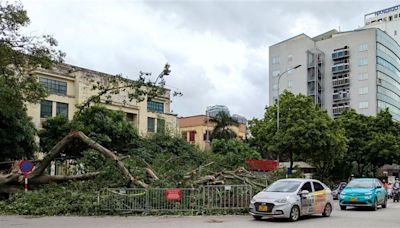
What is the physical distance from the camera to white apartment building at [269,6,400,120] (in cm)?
8969

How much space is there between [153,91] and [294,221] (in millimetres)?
10273

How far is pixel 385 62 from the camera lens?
301 ft

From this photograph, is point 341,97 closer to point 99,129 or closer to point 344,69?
point 344,69

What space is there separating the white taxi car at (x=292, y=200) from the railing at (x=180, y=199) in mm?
1709

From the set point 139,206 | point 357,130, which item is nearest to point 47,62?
point 139,206

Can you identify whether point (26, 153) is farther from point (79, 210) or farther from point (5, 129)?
point (79, 210)

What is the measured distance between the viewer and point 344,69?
93688 mm

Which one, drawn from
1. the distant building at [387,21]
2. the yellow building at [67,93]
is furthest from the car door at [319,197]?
the distant building at [387,21]

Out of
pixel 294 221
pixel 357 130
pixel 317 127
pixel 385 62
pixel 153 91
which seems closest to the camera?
pixel 294 221

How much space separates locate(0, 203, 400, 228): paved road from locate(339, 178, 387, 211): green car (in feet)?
11.1

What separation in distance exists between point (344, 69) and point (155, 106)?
5025cm

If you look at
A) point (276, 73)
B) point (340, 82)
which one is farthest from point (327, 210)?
point (276, 73)

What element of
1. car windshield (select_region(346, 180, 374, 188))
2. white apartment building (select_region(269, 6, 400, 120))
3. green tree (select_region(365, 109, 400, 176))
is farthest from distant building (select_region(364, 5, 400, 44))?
car windshield (select_region(346, 180, 374, 188))

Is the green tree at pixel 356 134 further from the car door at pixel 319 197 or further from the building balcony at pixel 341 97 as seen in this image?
the building balcony at pixel 341 97
